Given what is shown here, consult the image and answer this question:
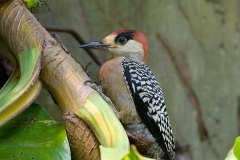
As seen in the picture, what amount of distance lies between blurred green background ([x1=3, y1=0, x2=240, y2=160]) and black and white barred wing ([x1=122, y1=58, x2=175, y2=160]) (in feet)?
1.89

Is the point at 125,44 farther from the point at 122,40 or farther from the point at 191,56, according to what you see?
the point at 191,56

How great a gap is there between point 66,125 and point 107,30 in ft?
4.04

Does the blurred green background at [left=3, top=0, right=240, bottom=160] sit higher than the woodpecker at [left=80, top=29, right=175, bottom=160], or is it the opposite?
the woodpecker at [left=80, top=29, right=175, bottom=160]

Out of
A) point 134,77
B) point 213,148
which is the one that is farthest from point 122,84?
point 213,148

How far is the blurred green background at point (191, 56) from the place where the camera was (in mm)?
2693

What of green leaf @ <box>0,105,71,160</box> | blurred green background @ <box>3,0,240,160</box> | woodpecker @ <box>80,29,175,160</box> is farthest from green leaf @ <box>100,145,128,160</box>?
blurred green background @ <box>3,0,240,160</box>

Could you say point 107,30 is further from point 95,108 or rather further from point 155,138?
point 95,108

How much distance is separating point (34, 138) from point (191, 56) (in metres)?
1.59

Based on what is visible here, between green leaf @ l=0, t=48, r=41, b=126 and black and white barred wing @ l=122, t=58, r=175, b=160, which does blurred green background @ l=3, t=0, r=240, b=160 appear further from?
green leaf @ l=0, t=48, r=41, b=126

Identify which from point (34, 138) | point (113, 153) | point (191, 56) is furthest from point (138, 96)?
point (191, 56)

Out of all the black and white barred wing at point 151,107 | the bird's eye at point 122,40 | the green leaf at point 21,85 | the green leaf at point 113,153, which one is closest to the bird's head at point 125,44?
the bird's eye at point 122,40

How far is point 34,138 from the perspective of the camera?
150cm

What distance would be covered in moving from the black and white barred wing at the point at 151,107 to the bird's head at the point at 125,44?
22 centimetres

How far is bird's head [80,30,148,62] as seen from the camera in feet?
7.44
